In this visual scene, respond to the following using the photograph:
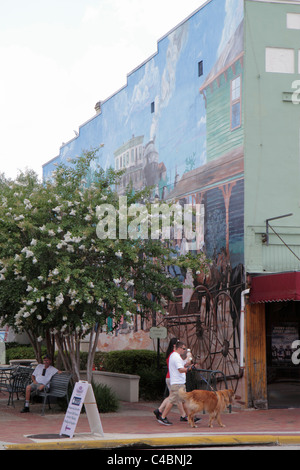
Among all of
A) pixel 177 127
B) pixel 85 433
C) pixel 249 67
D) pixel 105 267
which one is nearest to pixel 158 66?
pixel 177 127

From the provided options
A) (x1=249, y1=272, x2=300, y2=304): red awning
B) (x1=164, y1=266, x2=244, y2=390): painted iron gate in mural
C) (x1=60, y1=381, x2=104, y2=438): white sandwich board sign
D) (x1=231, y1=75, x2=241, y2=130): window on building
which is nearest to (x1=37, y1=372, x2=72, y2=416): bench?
(x1=60, y1=381, x2=104, y2=438): white sandwich board sign

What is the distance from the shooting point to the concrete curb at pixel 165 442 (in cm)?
1091

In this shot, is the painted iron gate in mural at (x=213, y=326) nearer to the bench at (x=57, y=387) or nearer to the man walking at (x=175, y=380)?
the man walking at (x=175, y=380)

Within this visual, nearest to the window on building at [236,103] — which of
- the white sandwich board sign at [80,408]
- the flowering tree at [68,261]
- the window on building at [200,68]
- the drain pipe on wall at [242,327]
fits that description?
the window on building at [200,68]

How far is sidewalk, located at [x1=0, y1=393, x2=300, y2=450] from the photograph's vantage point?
1118 centimetres

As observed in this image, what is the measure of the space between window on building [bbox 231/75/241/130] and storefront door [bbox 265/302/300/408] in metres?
4.79

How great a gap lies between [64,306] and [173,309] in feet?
24.5

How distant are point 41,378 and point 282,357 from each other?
5940mm

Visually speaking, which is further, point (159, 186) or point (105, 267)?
point (159, 186)

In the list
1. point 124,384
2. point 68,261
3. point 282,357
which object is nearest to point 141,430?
point 68,261

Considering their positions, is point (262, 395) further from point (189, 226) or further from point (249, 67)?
point (249, 67)

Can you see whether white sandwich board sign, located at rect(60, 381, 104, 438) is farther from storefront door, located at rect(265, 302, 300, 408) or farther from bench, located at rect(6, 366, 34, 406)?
storefront door, located at rect(265, 302, 300, 408)

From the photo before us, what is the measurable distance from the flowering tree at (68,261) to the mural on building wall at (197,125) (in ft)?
10.1

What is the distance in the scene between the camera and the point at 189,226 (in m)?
16.3
